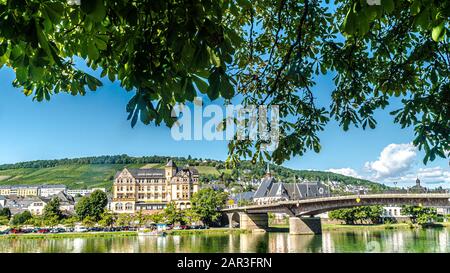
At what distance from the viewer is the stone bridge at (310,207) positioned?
27.8 metres

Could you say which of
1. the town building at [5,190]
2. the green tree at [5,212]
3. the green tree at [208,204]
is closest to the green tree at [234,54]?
the green tree at [5,212]

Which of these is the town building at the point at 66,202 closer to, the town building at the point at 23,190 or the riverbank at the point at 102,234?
the town building at the point at 23,190

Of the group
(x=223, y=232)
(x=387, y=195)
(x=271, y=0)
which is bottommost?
(x=223, y=232)

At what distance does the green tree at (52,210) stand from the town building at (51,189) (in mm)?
5177

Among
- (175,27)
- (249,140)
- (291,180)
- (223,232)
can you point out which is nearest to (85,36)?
(175,27)

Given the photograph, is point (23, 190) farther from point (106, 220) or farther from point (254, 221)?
point (254, 221)

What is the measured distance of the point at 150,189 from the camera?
142 ft

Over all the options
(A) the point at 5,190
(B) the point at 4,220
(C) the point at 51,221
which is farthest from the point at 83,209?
(A) the point at 5,190

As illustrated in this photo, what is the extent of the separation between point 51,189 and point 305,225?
29583 mm

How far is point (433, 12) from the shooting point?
179 centimetres

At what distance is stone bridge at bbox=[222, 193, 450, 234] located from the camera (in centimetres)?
2783

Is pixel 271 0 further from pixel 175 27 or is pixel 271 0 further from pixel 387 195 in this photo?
pixel 387 195

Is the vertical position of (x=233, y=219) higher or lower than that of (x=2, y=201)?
lower
